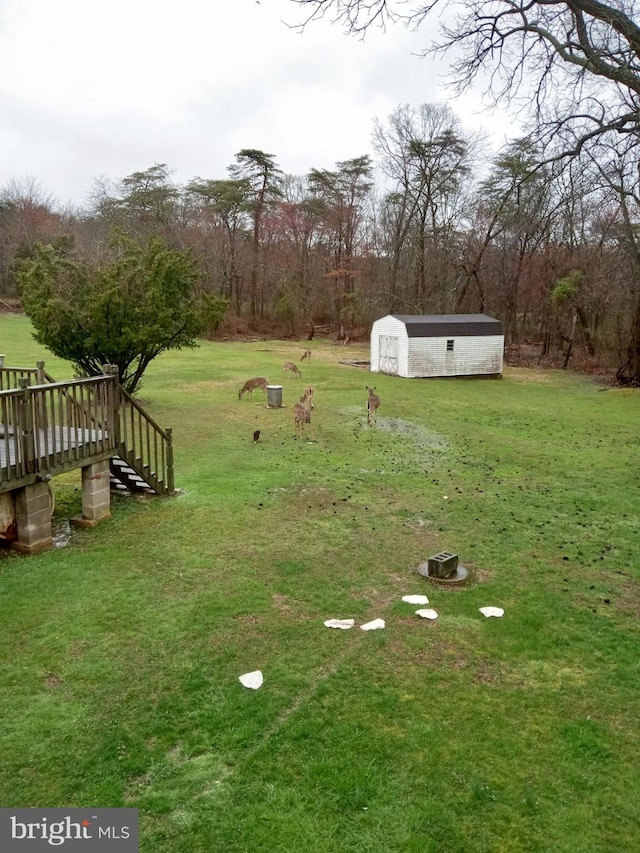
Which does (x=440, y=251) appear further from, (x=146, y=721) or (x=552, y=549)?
(x=146, y=721)

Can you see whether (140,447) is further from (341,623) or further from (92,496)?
(341,623)

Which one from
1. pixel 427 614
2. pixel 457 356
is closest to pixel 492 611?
pixel 427 614

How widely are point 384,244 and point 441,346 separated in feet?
54.1

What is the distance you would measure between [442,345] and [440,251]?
13.9 meters

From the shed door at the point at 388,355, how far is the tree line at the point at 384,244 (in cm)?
730

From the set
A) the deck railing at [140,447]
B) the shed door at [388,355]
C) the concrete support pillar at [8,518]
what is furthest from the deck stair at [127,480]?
the shed door at [388,355]

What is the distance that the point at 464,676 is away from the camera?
462 centimetres

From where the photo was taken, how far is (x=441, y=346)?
2469 cm

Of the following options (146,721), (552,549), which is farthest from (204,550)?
(552,549)

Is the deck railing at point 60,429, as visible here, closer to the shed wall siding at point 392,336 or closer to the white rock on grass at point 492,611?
the white rock on grass at point 492,611

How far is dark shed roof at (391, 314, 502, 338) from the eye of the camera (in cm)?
2433

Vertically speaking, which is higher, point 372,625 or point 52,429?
point 52,429

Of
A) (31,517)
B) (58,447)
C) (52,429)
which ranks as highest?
(52,429)

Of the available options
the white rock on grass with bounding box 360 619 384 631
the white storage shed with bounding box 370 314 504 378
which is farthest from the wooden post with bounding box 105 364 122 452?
the white storage shed with bounding box 370 314 504 378
